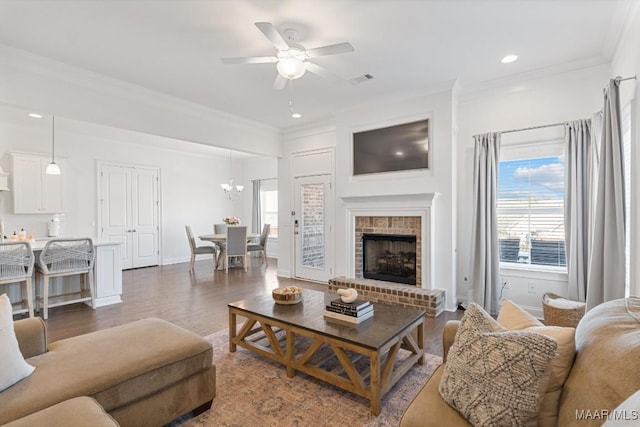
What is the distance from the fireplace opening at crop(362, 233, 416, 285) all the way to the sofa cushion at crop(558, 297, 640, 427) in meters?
3.09

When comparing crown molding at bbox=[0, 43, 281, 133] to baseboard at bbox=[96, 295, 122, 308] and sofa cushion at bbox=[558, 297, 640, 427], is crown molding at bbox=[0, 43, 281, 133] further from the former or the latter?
sofa cushion at bbox=[558, 297, 640, 427]

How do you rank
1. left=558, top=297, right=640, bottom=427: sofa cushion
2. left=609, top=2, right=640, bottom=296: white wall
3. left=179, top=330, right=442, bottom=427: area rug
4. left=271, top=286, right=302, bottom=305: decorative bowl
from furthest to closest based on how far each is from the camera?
1. left=271, top=286, right=302, bottom=305: decorative bowl
2. left=609, top=2, right=640, bottom=296: white wall
3. left=179, top=330, right=442, bottom=427: area rug
4. left=558, top=297, right=640, bottom=427: sofa cushion

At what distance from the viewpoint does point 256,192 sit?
9039 mm

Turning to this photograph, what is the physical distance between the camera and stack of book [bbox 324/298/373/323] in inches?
92.8

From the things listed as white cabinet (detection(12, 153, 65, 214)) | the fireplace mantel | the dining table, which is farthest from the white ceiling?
the dining table

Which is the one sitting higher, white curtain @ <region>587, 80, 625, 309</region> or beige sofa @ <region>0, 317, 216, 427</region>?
white curtain @ <region>587, 80, 625, 309</region>

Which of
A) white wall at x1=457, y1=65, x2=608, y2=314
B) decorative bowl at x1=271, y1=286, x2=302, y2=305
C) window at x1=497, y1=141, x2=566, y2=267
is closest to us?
decorative bowl at x1=271, y1=286, x2=302, y2=305

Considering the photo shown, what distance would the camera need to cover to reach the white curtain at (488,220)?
377cm

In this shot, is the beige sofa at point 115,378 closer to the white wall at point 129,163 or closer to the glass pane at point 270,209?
the white wall at point 129,163

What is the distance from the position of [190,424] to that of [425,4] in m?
3.38

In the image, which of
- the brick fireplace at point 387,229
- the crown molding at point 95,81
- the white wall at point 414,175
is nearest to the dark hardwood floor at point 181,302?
the white wall at point 414,175

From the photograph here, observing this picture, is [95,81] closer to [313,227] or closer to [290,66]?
[290,66]

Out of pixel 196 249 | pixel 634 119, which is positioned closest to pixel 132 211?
pixel 196 249

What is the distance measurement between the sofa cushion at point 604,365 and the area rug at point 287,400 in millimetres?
1070
